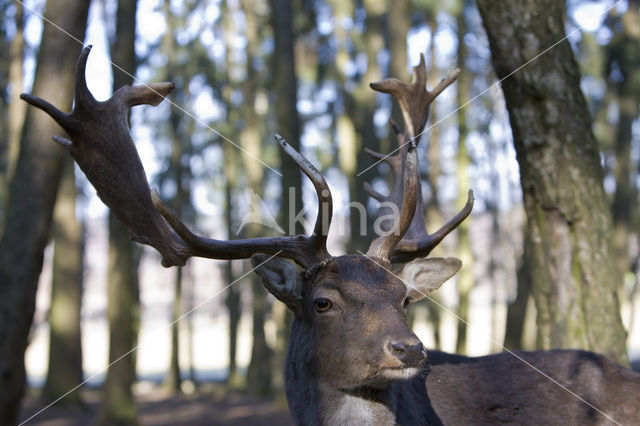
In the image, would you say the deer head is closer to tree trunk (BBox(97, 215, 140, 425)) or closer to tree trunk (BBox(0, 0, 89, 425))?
tree trunk (BBox(0, 0, 89, 425))

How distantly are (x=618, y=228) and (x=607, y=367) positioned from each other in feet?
45.0

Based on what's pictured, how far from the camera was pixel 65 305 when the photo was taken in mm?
16266

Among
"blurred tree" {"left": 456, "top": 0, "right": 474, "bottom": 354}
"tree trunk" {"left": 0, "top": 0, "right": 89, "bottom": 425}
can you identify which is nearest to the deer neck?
"tree trunk" {"left": 0, "top": 0, "right": 89, "bottom": 425}

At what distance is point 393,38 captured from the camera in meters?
15.8

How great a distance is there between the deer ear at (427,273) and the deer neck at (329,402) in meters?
1.10

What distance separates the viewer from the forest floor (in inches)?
584

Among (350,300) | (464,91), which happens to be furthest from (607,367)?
(464,91)

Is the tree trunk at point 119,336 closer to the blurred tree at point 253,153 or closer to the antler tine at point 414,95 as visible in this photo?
the antler tine at point 414,95

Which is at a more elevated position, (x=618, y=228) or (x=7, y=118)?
(x=7, y=118)

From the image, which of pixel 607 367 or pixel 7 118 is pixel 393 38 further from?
pixel 7 118

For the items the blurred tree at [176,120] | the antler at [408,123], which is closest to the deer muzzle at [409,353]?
the antler at [408,123]

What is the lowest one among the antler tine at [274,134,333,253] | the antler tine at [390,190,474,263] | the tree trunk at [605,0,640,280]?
the antler tine at [390,190,474,263]

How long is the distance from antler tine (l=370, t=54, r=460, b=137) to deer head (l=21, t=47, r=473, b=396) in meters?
1.75

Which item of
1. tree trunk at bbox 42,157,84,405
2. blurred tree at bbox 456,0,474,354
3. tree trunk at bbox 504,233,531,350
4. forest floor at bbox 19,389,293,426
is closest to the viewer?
tree trunk at bbox 504,233,531,350
